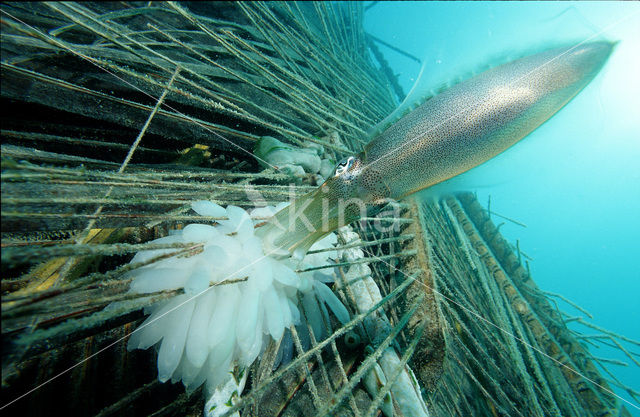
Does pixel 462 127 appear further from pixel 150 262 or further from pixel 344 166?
pixel 150 262

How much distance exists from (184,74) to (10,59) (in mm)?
1073

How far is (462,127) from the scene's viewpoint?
2.67ft

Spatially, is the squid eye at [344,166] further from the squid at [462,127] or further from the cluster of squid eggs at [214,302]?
the cluster of squid eggs at [214,302]

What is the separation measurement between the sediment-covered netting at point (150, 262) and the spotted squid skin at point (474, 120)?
0.57 metres

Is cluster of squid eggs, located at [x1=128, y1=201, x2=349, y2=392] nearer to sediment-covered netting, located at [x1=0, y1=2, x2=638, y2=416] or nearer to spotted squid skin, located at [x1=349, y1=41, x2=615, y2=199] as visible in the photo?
sediment-covered netting, located at [x1=0, y1=2, x2=638, y2=416]

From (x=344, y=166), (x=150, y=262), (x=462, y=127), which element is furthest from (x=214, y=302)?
(x=462, y=127)

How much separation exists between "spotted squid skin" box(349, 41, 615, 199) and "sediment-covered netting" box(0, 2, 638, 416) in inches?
22.4

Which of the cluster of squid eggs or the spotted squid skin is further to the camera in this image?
the cluster of squid eggs

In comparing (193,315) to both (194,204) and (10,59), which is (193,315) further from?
(10,59)

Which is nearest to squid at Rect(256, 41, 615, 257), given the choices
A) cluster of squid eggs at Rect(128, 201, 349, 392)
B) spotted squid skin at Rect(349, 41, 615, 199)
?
spotted squid skin at Rect(349, 41, 615, 199)

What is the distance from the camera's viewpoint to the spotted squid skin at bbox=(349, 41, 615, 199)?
2.65 ft

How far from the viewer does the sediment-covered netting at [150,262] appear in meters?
0.88

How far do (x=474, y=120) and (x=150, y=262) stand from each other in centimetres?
118

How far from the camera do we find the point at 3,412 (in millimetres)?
886
